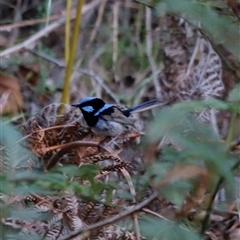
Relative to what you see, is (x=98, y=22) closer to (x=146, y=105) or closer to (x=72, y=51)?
(x=146, y=105)

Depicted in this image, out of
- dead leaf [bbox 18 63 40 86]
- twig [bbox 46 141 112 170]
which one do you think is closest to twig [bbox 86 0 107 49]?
dead leaf [bbox 18 63 40 86]

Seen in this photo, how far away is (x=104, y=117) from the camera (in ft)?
12.4

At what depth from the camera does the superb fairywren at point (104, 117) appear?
3317mm

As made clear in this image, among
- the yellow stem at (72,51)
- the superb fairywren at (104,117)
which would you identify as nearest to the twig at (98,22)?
the superb fairywren at (104,117)

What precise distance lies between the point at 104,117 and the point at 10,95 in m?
1.61

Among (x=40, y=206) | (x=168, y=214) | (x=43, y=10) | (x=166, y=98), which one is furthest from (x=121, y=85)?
(x=168, y=214)

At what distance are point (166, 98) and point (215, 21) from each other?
3.12m

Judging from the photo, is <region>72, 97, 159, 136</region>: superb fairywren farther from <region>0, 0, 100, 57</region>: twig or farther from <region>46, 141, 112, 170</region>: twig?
<region>0, 0, 100, 57</region>: twig

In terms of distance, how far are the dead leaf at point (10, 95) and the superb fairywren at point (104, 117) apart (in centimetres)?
114

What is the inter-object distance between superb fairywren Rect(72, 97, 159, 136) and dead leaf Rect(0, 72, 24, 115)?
1.14m

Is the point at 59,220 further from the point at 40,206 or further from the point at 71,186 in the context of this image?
the point at 71,186

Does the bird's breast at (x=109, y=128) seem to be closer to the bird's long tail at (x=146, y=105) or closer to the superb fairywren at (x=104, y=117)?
the superb fairywren at (x=104, y=117)

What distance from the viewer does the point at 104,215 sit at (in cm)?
195

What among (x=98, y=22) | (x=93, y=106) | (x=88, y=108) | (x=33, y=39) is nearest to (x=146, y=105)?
(x=93, y=106)
